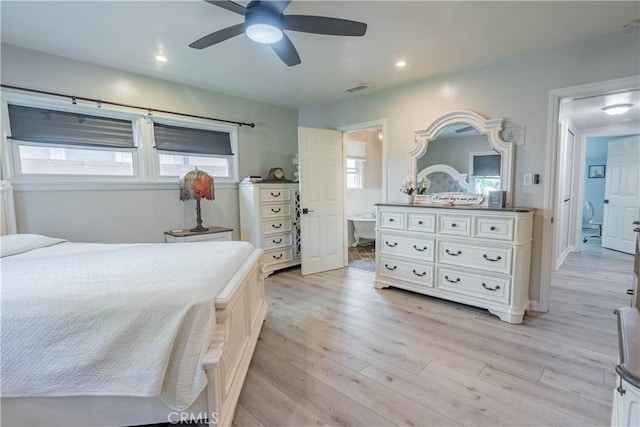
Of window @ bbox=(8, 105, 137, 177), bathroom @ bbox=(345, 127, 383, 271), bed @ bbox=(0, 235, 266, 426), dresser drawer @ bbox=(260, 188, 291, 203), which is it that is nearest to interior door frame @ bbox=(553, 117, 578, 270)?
bathroom @ bbox=(345, 127, 383, 271)

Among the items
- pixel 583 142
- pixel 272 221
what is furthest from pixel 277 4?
pixel 583 142

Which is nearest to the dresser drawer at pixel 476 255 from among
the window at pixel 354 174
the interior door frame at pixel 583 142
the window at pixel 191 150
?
the window at pixel 191 150

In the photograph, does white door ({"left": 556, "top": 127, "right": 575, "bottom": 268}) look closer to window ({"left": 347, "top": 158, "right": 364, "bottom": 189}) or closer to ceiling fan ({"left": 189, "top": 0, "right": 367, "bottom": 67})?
window ({"left": 347, "top": 158, "right": 364, "bottom": 189})

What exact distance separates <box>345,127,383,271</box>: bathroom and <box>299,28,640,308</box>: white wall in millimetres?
1843

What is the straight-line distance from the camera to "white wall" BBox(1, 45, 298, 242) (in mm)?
2859

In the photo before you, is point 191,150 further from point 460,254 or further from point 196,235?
point 460,254

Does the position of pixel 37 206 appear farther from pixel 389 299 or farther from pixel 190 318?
pixel 389 299

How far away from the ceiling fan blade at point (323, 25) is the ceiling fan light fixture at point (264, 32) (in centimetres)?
10

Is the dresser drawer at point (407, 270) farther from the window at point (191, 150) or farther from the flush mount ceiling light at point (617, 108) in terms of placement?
the flush mount ceiling light at point (617, 108)

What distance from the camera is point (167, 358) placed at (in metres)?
1.30

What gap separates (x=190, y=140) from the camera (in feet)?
12.9

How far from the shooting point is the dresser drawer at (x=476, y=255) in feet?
9.12

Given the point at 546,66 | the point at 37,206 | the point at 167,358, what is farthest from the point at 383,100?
the point at 37,206

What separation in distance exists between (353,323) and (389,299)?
28.8 inches
